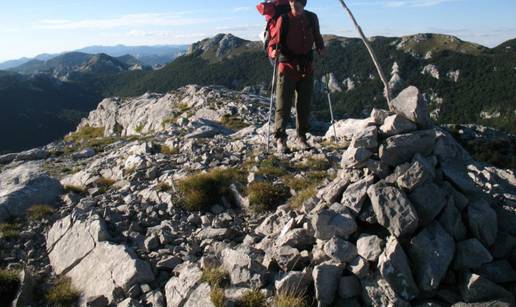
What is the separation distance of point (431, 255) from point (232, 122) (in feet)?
76.9

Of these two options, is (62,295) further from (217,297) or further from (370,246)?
(370,246)

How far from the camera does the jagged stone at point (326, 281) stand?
18.9 ft

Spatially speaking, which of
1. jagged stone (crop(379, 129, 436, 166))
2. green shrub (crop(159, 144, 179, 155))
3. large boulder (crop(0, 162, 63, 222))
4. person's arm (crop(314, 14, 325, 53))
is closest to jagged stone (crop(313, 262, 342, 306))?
jagged stone (crop(379, 129, 436, 166))

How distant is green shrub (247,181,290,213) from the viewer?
9877 millimetres

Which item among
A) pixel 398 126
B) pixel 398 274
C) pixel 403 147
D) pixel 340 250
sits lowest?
pixel 398 274

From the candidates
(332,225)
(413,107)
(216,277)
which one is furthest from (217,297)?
(413,107)

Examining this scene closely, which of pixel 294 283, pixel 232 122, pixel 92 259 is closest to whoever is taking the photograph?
pixel 294 283

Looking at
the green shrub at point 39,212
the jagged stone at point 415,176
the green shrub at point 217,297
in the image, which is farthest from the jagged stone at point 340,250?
the green shrub at point 39,212

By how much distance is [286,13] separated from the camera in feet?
35.6

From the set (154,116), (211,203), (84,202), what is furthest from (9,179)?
(154,116)

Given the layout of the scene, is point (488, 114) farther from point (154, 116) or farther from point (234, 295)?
point (234, 295)

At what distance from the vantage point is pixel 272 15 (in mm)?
11062

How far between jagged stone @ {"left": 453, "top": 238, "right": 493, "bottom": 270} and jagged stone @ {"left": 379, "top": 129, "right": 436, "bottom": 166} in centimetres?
154

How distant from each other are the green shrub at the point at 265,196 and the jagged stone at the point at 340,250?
374cm
